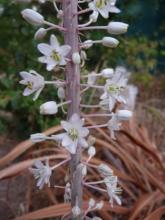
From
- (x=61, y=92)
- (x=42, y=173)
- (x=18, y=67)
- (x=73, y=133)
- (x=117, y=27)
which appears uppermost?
(x=117, y=27)

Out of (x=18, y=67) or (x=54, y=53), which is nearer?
(x=54, y=53)

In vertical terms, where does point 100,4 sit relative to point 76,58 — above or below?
above

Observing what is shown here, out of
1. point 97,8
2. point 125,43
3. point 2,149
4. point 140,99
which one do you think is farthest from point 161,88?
point 97,8

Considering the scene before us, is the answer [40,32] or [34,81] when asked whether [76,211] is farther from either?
[40,32]

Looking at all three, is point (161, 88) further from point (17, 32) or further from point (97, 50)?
point (17, 32)

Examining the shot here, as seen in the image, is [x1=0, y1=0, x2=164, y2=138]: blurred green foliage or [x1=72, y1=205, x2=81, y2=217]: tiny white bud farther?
[x1=0, y1=0, x2=164, y2=138]: blurred green foliage

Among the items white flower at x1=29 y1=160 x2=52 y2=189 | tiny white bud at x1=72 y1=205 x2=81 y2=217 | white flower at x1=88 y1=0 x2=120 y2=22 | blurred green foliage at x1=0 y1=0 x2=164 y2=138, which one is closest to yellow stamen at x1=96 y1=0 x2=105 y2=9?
white flower at x1=88 y1=0 x2=120 y2=22

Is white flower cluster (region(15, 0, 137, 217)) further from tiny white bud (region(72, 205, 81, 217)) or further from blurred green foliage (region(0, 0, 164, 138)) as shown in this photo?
blurred green foliage (region(0, 0, 164, 138))

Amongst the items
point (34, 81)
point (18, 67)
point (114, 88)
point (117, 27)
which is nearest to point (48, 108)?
point (34, 81)
